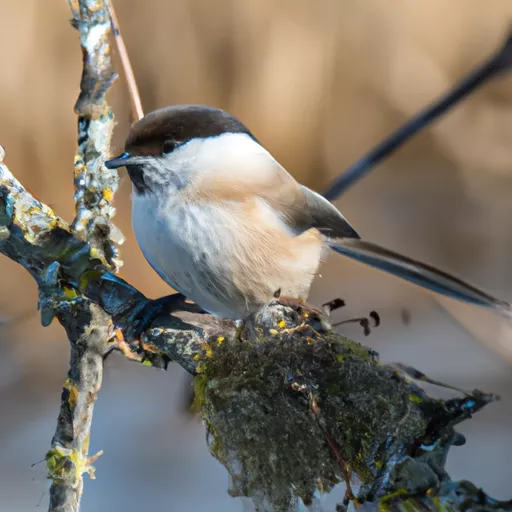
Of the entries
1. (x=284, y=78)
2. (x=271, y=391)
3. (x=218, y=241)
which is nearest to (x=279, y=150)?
(x=284, y=78)

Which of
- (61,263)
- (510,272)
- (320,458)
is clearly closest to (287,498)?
(320,458)

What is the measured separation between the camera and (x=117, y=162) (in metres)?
1.23

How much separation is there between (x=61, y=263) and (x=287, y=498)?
0.53 metres

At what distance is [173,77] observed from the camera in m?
2.76

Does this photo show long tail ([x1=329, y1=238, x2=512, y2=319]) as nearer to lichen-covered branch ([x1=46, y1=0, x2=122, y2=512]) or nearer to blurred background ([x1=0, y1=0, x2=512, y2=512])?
lichen-covered branch ([x1=46, y1=0, x2=122, y2=512])

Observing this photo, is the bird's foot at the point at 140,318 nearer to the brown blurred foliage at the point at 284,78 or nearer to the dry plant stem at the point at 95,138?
the dry plant stem at the point at 95,138

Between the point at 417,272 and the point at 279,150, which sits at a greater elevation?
the point at 279,150

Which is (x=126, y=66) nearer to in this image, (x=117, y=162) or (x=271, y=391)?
(x=117, y=162)

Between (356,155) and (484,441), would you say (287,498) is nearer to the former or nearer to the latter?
(484,441)

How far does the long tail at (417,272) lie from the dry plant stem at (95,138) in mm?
435

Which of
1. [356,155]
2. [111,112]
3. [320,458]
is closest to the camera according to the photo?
[320,458]

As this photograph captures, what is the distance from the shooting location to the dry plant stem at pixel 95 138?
125cm

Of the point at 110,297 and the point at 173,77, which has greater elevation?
the point at 173,77

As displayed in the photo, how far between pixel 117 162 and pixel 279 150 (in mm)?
1733
